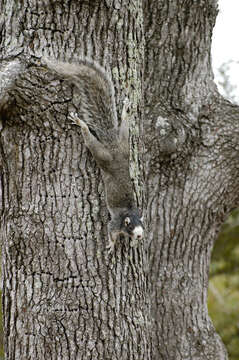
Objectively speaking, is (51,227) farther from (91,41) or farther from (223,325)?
(223,325)

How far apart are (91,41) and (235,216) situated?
463cm

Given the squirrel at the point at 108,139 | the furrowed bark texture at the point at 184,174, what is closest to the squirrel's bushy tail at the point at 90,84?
the squirrel at the point at 108,139

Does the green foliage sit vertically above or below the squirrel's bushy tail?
below

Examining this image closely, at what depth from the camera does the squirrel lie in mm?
2389

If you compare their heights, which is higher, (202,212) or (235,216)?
(235,216)

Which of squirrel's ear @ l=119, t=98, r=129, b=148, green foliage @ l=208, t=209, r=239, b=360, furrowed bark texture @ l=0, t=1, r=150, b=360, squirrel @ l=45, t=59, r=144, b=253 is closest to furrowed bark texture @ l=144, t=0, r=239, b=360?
squirrel @ l=45, t=59, r=144, b=253

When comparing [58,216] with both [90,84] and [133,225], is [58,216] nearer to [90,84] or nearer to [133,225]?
[133,225]

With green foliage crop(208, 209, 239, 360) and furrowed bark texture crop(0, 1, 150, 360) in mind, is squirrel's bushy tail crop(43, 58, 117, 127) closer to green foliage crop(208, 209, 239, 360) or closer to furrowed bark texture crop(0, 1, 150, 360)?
furrowed bark texture crop(0, 1, 150, 360)

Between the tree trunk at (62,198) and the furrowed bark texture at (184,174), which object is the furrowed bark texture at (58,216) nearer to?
the tree trunk at (62,198)

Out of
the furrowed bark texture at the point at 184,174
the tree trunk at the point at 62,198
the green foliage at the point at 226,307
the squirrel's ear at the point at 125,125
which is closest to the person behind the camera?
the tree trunk at the point at 62,198

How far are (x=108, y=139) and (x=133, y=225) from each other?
52 centimetres

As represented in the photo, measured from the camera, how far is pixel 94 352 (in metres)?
2.30

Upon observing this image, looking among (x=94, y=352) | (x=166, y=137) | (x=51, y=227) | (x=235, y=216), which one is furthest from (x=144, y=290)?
(x=235, y=216)

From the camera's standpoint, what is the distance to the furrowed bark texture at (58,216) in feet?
7.56
